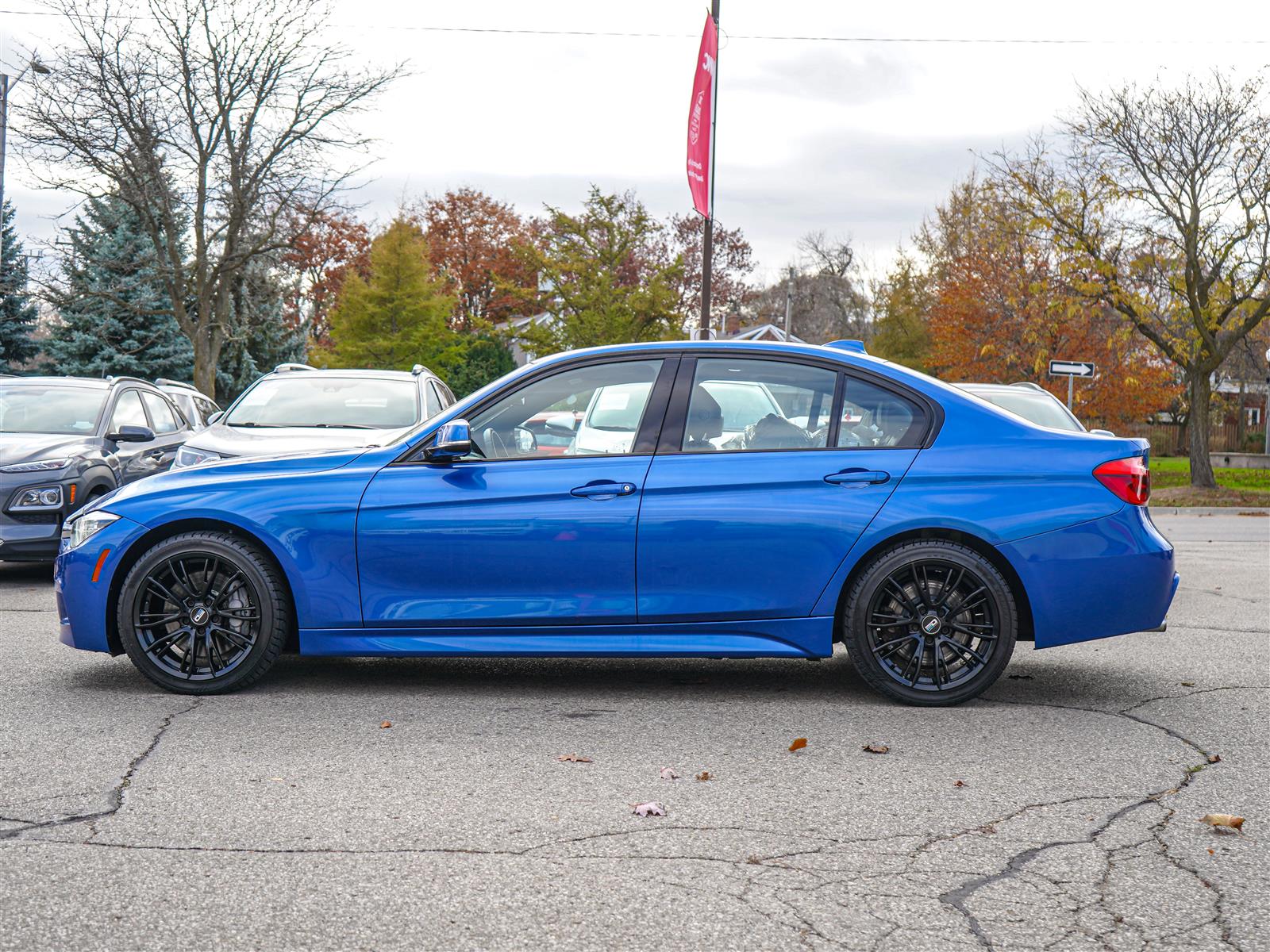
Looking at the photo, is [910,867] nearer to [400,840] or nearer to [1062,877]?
[1062,877]

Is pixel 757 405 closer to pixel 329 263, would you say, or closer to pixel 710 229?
pixel 710 229

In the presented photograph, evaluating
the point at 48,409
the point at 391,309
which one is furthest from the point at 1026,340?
the point at 48,409

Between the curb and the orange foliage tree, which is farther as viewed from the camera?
the orange foliage tree

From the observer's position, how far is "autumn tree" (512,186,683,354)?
144 feet

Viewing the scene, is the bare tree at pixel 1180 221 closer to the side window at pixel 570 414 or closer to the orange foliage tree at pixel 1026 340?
the orange foliage tree at pixel 1026 340

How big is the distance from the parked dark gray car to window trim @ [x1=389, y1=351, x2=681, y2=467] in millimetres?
5504

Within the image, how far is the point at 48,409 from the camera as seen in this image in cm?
1178

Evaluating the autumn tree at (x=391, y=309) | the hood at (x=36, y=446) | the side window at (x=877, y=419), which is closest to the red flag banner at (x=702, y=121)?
the hood at (x=36, y=446)

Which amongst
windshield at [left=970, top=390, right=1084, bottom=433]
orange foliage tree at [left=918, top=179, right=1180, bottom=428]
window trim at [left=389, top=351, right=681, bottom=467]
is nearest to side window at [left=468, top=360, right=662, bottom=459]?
window trim at [left=389, top=351, right=681, bottom=467]

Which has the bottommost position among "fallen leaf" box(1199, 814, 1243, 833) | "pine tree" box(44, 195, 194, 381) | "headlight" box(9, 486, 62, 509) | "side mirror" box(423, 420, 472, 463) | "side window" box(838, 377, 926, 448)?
"fallen leaf" box(1199, 814, 1243, 833)

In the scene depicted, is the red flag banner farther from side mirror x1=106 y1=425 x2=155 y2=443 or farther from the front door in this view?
the front door

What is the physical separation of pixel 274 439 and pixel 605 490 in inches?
191

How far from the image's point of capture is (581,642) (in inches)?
231

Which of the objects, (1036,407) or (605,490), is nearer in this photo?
(605,490)
